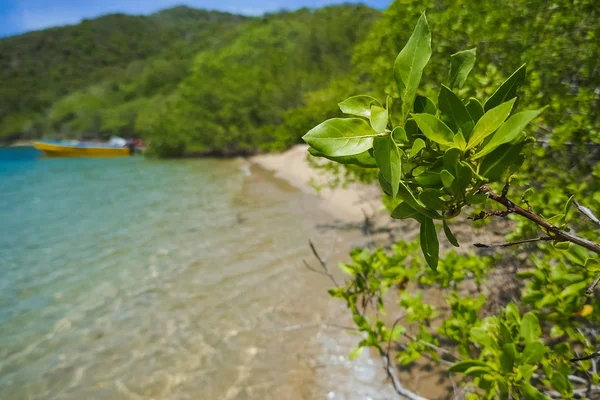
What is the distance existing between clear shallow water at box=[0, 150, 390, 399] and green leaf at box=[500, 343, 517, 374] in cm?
122

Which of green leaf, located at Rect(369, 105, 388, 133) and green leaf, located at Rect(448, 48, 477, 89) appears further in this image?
green leaf, located at Rect(448, 48, 477, 89)

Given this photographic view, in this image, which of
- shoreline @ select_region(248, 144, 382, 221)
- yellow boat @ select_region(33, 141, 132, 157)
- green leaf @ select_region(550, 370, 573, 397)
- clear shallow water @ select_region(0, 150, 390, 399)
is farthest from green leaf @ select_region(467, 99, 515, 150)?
yellow boat @ select_region(33, 141, 132, 157)

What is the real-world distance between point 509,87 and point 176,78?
8261 cm

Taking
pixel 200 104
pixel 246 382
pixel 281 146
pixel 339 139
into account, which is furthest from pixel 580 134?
pixel 200 104

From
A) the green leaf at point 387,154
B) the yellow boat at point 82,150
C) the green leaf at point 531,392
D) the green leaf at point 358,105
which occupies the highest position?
the green leaf at point 358,105

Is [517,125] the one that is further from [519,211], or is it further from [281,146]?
[281,146]

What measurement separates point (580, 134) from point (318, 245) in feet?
18.7

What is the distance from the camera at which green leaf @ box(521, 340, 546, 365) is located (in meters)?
1.33

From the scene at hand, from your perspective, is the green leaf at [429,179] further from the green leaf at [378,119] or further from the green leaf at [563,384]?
the green leaf at [563,384]

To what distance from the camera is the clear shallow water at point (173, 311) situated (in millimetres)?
4117

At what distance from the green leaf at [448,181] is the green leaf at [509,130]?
68 mm

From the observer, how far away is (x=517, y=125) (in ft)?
1.79

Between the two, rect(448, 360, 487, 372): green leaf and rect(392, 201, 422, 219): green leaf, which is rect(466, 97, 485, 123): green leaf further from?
rect(448, 360, 487, 372): green leaf

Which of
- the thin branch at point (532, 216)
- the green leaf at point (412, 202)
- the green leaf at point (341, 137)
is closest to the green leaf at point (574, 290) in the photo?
the thin branch at point (532, 216)
